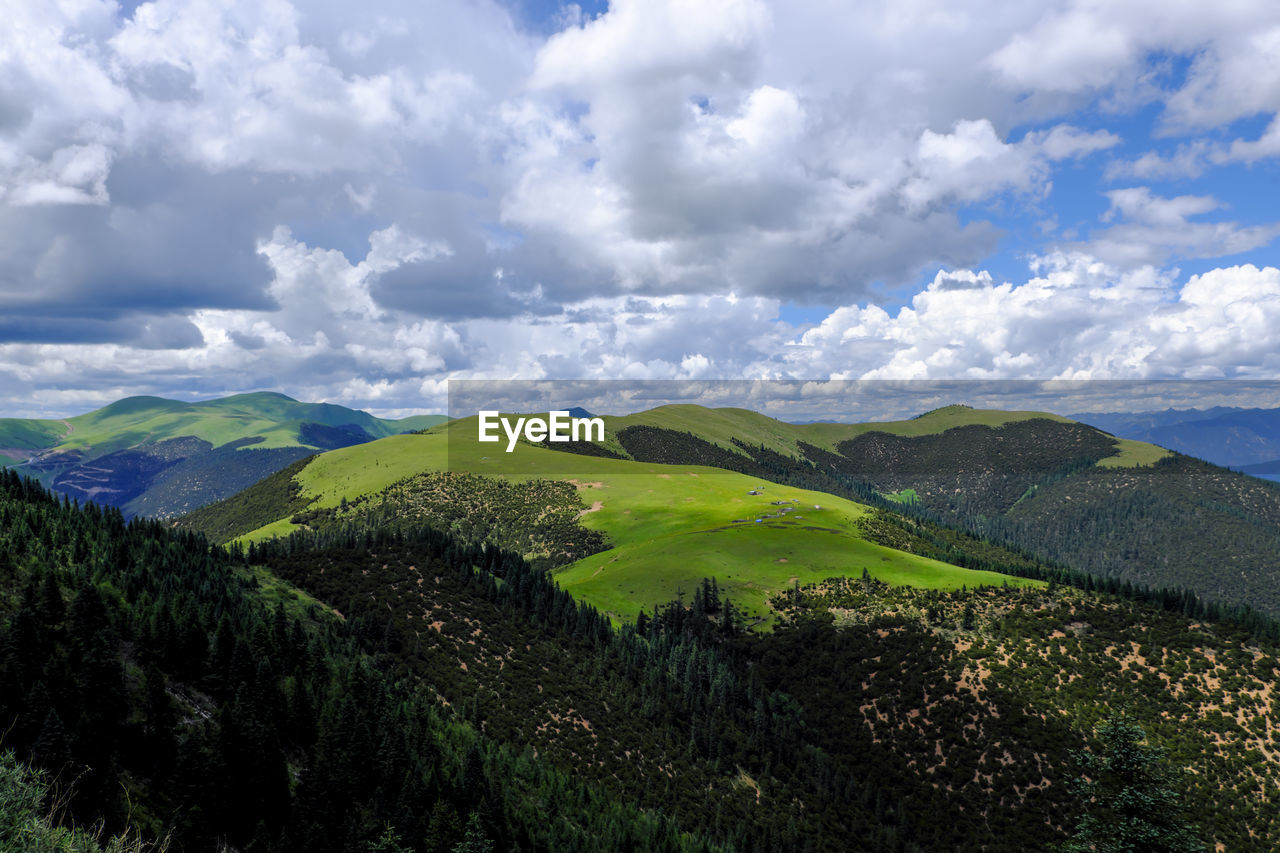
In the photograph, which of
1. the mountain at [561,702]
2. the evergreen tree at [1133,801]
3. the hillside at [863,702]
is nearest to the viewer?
the mountain at [561,702]

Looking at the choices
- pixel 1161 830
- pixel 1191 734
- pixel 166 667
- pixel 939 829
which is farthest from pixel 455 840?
pixel 1191 734

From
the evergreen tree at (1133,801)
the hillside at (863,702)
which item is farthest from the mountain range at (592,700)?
the hillside at (863,702)

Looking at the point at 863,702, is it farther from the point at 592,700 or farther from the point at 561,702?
the point at 561,702

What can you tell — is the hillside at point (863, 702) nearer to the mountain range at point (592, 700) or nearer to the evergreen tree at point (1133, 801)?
the mountain range at point (592, 700)

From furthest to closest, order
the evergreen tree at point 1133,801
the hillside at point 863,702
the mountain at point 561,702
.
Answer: the hillside at point 863,702, the evergreen tree at point 1133,801, the mountain at point 561,702

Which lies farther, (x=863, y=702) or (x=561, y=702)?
(x=863, y=702)

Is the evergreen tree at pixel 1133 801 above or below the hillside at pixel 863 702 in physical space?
above

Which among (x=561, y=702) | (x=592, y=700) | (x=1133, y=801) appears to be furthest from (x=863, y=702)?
(x=1133, y=801)

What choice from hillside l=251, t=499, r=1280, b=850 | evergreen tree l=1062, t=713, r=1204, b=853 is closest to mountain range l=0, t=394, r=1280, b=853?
evergreen tree l=1062, t=713, r=1204, b=853

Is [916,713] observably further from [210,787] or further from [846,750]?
[210,787]

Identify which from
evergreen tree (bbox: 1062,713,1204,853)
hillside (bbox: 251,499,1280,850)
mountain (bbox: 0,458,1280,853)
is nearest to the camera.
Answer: mountain (bbox: 0,458,1280,853)

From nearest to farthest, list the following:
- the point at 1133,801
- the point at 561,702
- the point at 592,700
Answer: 1. the point at 1133,801
2. the point at 561,702
3. the point at 592,700

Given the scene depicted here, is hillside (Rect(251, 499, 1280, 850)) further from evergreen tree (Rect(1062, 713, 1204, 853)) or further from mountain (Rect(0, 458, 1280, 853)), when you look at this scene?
evergreen tree (Rect(1062, 713, 1204, 853))

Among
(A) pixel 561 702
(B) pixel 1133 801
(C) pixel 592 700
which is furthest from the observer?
(C) pixel 592 700
